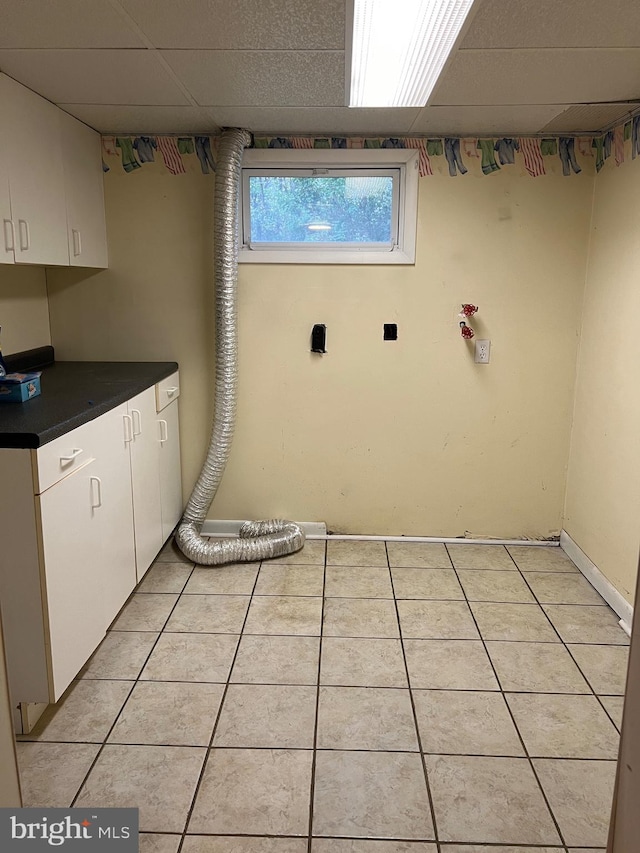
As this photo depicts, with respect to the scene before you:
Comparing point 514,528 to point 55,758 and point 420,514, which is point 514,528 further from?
point 55,758

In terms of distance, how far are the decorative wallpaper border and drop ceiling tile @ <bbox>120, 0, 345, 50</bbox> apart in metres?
1.13

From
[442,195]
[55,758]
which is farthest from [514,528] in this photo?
[55,758]

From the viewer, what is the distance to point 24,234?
2389 mm

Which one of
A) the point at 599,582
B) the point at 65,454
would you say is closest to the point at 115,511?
the point at 65,454

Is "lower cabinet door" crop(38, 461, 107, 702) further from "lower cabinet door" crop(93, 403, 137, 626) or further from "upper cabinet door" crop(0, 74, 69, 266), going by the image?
"upper cabinet door" crop(0, 74, 69, 266)

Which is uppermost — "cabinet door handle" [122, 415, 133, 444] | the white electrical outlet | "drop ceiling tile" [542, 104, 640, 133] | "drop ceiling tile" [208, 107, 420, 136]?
"drop ceiling tile" [542, 104, 640, 133]

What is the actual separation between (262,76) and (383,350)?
143 cm

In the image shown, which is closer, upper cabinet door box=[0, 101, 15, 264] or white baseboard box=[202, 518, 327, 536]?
upper cabinet door box=[0, 101, 15, 264]

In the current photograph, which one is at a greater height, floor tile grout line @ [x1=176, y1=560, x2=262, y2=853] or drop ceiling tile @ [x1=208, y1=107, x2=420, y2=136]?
drop ceiling tile @ [x1=208, y1=107, x2=420, y2=136]

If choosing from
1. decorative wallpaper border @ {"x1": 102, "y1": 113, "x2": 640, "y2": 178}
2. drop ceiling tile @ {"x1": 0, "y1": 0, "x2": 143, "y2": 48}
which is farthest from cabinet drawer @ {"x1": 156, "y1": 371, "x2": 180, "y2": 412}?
drop ceiling tile @ {"x1": 0, "y1": 0, "x2": 143, "y2": 48}

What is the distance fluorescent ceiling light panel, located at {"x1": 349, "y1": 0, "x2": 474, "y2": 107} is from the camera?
5.74 feet

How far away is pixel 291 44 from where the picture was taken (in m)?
1.95

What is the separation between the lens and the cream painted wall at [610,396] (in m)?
2.64

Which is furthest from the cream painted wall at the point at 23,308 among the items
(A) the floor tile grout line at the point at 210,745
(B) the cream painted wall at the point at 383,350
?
(A) the floor tile grout line at the point at 210,745
